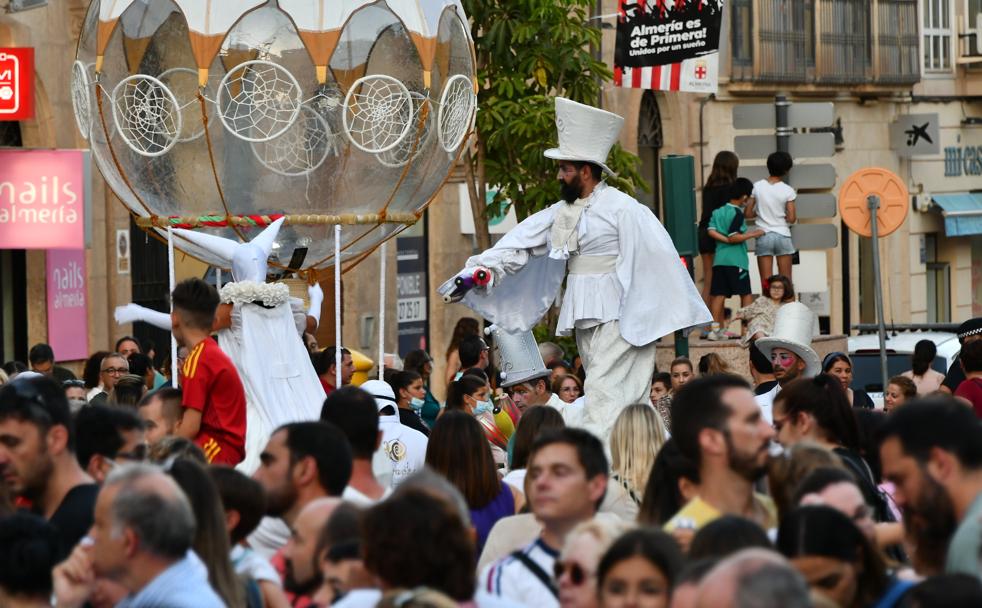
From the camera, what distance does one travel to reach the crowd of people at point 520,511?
184 inches

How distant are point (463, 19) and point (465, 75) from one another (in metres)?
0.34

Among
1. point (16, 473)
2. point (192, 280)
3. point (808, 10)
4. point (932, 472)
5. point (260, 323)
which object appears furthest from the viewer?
point (808, 10)

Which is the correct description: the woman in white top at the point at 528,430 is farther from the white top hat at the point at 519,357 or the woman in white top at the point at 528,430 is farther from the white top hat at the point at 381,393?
the white top hat at the point at 519,357

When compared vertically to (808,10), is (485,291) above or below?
below

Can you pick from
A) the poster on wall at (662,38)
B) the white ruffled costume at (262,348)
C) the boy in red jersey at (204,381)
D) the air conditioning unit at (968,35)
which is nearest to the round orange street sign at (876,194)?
the poster on wall at (662,38)

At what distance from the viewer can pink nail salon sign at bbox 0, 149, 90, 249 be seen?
17156 mm

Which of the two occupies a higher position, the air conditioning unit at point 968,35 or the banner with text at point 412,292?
the air conditioning unit at point 968,35

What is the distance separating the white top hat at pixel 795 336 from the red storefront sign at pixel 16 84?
729cm

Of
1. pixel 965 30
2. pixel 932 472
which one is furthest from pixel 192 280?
pixel 965 30

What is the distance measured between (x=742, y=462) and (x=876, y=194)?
369 inches

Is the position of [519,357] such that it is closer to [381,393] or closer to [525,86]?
[381,393]

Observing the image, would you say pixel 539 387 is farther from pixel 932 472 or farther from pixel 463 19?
pixel 932 472

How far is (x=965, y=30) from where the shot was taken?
35.5 metres

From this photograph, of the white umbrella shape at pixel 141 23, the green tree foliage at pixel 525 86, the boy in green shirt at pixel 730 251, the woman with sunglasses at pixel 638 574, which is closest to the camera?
the woman with sunglasses at pixel 638 574
